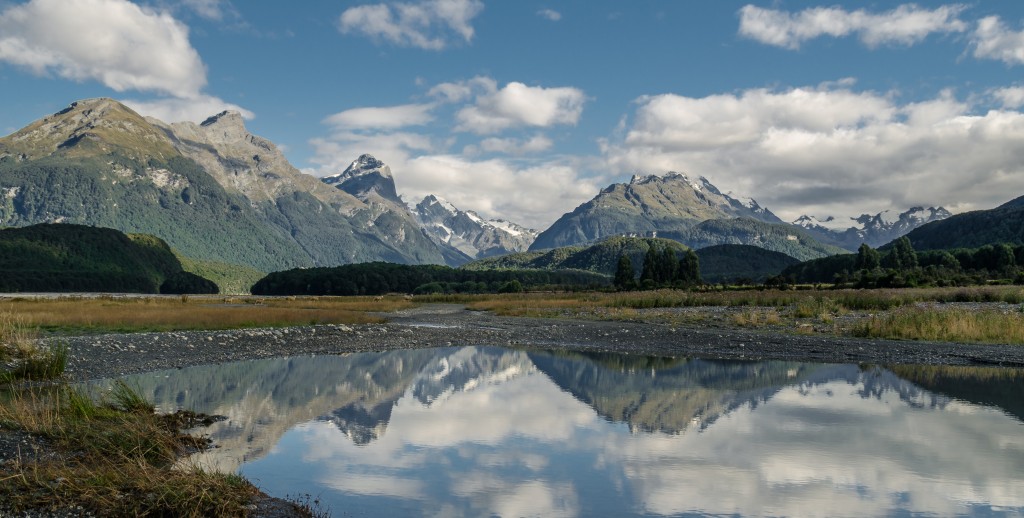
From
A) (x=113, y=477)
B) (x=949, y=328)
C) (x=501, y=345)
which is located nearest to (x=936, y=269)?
(x=949, y=328)

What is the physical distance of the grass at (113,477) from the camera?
1062cm

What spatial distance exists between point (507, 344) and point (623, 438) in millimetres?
26306

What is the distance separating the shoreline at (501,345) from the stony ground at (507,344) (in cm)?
4

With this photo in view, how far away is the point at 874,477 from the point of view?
1473cm

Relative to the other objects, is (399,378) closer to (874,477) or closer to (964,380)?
(874,477)

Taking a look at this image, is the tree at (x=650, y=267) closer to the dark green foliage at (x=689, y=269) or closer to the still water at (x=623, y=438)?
→ the dark green foliage at (x=689, y=269)

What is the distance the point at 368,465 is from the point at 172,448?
14.5ft

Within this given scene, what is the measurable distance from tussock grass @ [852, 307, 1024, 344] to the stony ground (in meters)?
2.26

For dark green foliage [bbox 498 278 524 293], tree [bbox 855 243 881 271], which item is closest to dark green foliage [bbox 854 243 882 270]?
tree [bbox 855 243 881 271]

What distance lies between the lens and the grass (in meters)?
10.6

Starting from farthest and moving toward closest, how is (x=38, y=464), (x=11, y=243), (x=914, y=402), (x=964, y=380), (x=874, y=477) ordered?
(x=11, y=243)
(x=964, y=380)
(x=914, y=402)
(x=874, y=477)
(x=38, y=464)

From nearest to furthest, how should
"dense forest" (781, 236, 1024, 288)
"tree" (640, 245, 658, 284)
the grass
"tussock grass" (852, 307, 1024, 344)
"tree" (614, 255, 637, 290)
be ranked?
the grass, "tussock grass" (852, 307, 1024, 344), "dense forest" (781, 236, 1024, 288), "tree" (614, 255, 637, 290), "tree" (640, 245, 658, 284)

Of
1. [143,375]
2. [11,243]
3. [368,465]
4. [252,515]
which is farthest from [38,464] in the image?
[11,243]

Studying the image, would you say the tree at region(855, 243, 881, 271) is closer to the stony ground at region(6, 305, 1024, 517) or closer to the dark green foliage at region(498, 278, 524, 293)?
the dark green foliage at region(498, 278, 524, 293)
